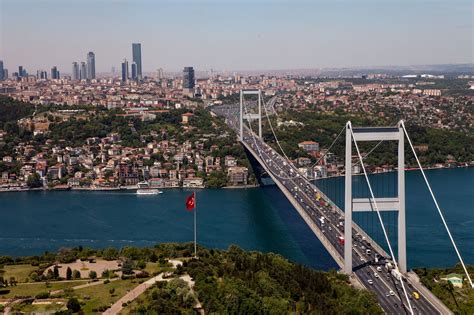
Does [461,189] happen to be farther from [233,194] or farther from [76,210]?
[76,210]

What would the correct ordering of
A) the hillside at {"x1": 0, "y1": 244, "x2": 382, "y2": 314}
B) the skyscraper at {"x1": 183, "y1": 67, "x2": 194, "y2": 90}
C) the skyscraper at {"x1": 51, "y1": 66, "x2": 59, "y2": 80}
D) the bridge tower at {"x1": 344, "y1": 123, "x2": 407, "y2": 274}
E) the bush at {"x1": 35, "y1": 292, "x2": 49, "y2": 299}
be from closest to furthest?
the hillside at {"x1": 0, "y1": 244, "x2": 382, "y2": 314}, the bush at {"x1": 35, "y1": 292, "x2": 49, "y2": 299}, the bridge tower at {"x1": 344, "y1": 123, "x2": 407, "y2": 274}, the skyscraper at {"x1": 183, "y1": 67, "x2": 194, "y2": 90}, the skyscraper at {"x1": 51, "y1": 66, "x2": 59, "y2": 80}

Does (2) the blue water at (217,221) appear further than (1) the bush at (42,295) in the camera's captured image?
Yes

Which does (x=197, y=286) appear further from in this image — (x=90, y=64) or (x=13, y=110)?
(x=90, y=64)

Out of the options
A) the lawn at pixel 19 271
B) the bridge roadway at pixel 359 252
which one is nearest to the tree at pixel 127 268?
the lawn at pixel 19 271

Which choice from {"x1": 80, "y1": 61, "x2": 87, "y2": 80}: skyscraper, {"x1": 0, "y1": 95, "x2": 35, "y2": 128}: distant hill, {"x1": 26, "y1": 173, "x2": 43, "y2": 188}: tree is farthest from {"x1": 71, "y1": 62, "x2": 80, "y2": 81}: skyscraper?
{"x1": 26, "y1": 173, "x2": 43, "y2": 188}: tree

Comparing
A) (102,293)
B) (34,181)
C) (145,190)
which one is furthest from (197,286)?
(34,181)

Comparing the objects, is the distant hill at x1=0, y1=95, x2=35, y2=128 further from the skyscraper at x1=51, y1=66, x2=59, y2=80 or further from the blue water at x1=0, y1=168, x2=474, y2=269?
the skyscraper at x1=51, y1=66, x2=59, y2=80

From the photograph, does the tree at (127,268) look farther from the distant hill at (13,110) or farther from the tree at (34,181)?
the distant hill at (13,110)
